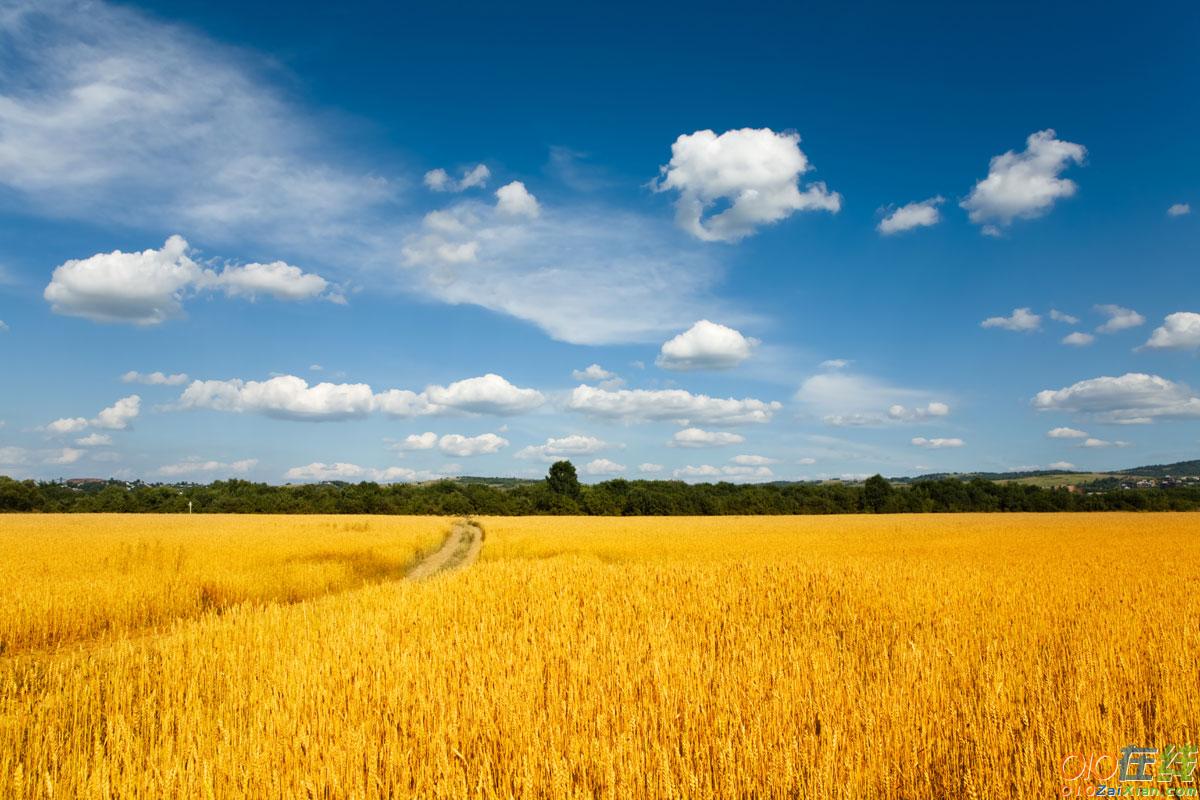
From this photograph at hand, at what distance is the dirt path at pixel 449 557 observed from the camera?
72.1ft

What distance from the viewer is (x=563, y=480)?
90.6 metres

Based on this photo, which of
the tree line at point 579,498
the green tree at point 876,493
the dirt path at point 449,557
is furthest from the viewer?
the green tree at point 876,493

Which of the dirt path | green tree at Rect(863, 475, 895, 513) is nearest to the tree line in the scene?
green tree at Rect(863, 475, 895, 513)

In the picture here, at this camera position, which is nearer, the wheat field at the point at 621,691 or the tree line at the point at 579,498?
the wheat field at the point at 621,691

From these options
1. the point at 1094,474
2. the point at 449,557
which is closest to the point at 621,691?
the point at 449,557

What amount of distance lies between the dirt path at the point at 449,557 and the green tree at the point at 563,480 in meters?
52.6

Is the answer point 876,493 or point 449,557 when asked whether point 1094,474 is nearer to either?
point 876,493

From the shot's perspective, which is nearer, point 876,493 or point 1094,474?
point 876,493

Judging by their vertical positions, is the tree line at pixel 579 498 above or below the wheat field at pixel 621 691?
below

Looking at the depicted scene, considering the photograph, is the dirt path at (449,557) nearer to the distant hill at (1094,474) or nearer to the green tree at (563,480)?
the green tree at (563,480)

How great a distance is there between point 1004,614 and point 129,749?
10.1 metres

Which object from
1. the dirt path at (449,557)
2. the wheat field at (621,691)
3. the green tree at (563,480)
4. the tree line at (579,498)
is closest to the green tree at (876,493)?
the tree line at (579,498)

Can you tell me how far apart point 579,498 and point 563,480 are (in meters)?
3.88

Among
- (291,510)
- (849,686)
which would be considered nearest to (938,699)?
(849,686)
